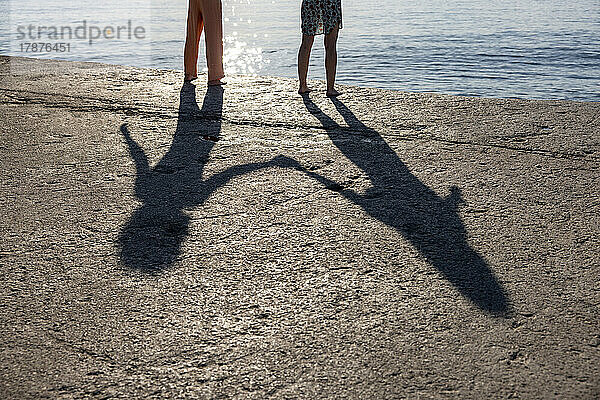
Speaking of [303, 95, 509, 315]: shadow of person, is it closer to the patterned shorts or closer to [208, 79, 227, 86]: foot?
the patterned shorts

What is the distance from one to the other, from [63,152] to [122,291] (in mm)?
2097

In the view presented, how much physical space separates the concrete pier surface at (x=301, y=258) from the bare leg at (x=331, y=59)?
110cm

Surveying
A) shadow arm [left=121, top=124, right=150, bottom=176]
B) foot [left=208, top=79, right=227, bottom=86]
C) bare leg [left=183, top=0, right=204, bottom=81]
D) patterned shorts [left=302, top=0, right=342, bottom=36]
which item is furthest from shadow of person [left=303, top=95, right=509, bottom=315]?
bare leg [left=183, top=0, right=204, bottom=81]

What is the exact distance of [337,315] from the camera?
231 cm

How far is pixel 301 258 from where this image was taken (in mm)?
2746

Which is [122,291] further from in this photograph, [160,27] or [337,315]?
[160,27]

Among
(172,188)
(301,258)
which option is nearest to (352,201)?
(301,258)

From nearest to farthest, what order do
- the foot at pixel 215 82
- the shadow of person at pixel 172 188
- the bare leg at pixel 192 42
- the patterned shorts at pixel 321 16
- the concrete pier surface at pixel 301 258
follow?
the concrete pier surface at pixel 301 258 → the shadow of person at pixel 172 188 → the patterned shorts at pixel 321 16 → the foot at pixel 215 82 → the bare leg at pixel 192 42

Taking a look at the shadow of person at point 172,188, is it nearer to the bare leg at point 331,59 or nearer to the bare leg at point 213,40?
the bare leg at point 331,59

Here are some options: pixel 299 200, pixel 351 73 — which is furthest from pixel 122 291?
pixel 351 73

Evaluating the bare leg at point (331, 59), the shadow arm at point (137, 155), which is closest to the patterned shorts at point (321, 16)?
the bare leg at point (331, 59)

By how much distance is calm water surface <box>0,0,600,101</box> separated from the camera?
9859 millimetres

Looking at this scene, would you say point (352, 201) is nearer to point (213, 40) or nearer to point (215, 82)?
point (215, 82)

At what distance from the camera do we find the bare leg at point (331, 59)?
19.7 ft
